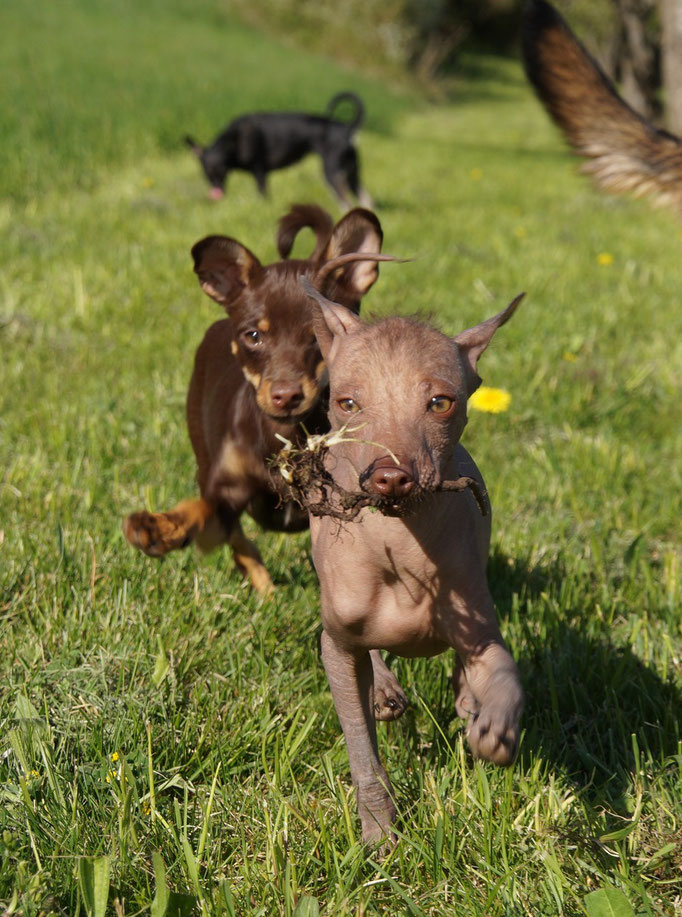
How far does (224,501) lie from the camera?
3033 mm

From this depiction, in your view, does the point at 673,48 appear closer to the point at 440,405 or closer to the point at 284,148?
the point at 284,148

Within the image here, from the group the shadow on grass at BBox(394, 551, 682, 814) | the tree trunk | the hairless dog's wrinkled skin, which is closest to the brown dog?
the hairless dog's wrinkled skin

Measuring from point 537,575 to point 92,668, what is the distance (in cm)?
161

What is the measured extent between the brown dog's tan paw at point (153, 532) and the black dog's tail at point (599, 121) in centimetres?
256

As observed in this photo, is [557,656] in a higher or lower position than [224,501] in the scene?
lower

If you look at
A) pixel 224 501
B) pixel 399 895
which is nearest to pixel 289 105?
pixel 224 501

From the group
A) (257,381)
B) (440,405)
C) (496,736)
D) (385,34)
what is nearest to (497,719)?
(496,736)

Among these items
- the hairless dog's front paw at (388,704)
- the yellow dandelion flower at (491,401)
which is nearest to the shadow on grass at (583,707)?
the hairless dog's front paw at (388,704)

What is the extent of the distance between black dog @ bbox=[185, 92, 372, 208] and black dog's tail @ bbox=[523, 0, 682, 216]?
672cm

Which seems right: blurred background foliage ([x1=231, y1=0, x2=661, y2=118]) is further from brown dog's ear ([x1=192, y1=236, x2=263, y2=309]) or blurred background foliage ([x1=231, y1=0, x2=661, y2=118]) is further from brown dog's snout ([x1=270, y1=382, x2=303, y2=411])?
brown dog's snout ([x1=270, y1=382, x2=303, y2=411])

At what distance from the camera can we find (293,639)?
2941 millimetres

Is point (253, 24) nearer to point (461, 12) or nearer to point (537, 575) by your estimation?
point (461, 12)

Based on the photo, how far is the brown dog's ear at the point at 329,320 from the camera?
1.98 meters

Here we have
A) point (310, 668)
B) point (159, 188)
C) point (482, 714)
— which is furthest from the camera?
point (159, 188)
